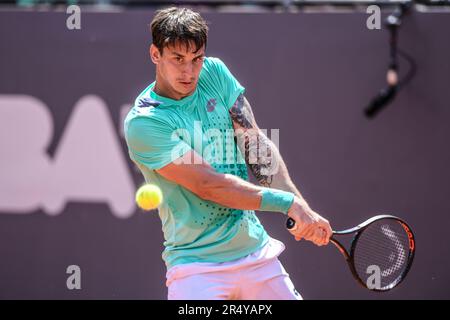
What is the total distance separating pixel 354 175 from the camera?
18.4 ft

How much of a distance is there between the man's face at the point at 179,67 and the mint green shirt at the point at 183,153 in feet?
0.23

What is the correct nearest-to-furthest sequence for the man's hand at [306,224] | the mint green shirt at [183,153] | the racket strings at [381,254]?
the man's hand at [306,224] < the mint green shirt at [183,153] < the racket strings at [381,254]

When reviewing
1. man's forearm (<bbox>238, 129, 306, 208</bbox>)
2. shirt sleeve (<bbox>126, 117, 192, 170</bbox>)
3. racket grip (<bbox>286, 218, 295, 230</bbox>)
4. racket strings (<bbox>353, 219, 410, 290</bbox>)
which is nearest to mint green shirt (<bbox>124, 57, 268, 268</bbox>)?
shirt sleeve (<bbox>126, 117, 192, 170</bbox>)

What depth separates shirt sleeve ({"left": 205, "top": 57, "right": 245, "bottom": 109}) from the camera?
11.7 feet

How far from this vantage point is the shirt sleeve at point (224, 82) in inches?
140

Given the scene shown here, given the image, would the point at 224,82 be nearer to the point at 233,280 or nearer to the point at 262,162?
the point at 262,162

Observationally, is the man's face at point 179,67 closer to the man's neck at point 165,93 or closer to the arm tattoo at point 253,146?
the man's neck at point 165,93

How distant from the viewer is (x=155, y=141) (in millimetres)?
3311

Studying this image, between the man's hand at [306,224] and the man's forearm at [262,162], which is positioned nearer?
the man's hand at [306,224]

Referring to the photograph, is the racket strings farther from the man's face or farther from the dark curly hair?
the dark curly hair

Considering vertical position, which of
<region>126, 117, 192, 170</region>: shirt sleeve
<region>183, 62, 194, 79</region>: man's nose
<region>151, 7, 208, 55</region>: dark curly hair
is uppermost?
<region>151, 7, 208, 55</region>: dark curly hair

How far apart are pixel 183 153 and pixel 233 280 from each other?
561 millimetres

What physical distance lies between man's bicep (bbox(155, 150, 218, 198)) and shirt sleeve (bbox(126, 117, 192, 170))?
3 centimetres

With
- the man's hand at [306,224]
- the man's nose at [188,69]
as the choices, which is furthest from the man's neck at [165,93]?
the man's hand at [306,224]
